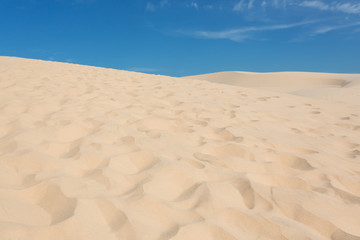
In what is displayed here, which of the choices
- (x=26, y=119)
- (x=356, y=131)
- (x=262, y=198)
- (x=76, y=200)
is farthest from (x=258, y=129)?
(x=26, y=119)

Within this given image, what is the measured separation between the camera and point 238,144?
2.41 meters

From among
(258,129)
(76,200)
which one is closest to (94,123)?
(76,200)

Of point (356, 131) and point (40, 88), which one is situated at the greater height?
point (40, 88)

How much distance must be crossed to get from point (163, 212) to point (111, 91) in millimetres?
3684

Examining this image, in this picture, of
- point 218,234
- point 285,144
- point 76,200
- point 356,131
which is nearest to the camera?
point 218,234

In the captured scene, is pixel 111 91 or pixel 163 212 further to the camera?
pixel 111 91

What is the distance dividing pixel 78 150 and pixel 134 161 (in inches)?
18.4

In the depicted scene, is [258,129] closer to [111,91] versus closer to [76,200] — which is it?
[76,200]

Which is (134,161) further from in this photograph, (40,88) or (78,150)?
(40,88)

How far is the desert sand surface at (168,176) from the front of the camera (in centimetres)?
128

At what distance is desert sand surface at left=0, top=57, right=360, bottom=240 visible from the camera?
1277 millimetres

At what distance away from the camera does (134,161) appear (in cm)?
198

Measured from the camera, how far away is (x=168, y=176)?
175 centimetres

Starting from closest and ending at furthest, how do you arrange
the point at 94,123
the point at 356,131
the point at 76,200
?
the point at 76,200 < the point at 94,123 < the point at 356,131
